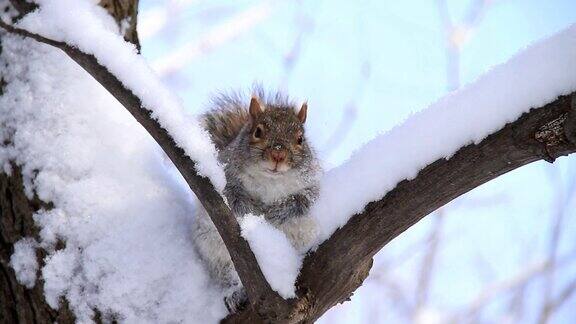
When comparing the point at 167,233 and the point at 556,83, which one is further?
the point at 167,233

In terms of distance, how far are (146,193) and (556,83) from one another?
1209mm

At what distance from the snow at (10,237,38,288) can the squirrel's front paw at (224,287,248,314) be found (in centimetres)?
54

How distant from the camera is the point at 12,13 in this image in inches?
78.6

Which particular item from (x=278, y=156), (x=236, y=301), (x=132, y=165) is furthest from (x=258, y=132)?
(x=236, y=301)

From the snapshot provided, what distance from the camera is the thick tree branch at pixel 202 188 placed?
60.7 inches

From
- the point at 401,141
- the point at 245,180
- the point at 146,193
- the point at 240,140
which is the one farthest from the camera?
the point at 240,140

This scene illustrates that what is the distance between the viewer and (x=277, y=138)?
2650 millimetres

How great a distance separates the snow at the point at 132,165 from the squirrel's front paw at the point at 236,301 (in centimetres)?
3

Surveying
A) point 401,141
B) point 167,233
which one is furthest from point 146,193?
point 401,141

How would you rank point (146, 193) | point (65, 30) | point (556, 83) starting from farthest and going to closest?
point (146, 193)
point (65, 30)
point (556, 83)

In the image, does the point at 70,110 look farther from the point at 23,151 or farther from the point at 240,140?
the point at 240,140

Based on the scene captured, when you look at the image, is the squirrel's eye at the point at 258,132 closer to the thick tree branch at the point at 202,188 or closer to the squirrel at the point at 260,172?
the squirrel at the point at 260,172

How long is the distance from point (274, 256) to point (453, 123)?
1.89ft

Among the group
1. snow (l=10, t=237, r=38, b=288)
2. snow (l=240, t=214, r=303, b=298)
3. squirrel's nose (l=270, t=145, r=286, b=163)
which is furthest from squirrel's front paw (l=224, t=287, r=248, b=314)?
squirrel's nose (l=270, t=145, r=286, b=163)
